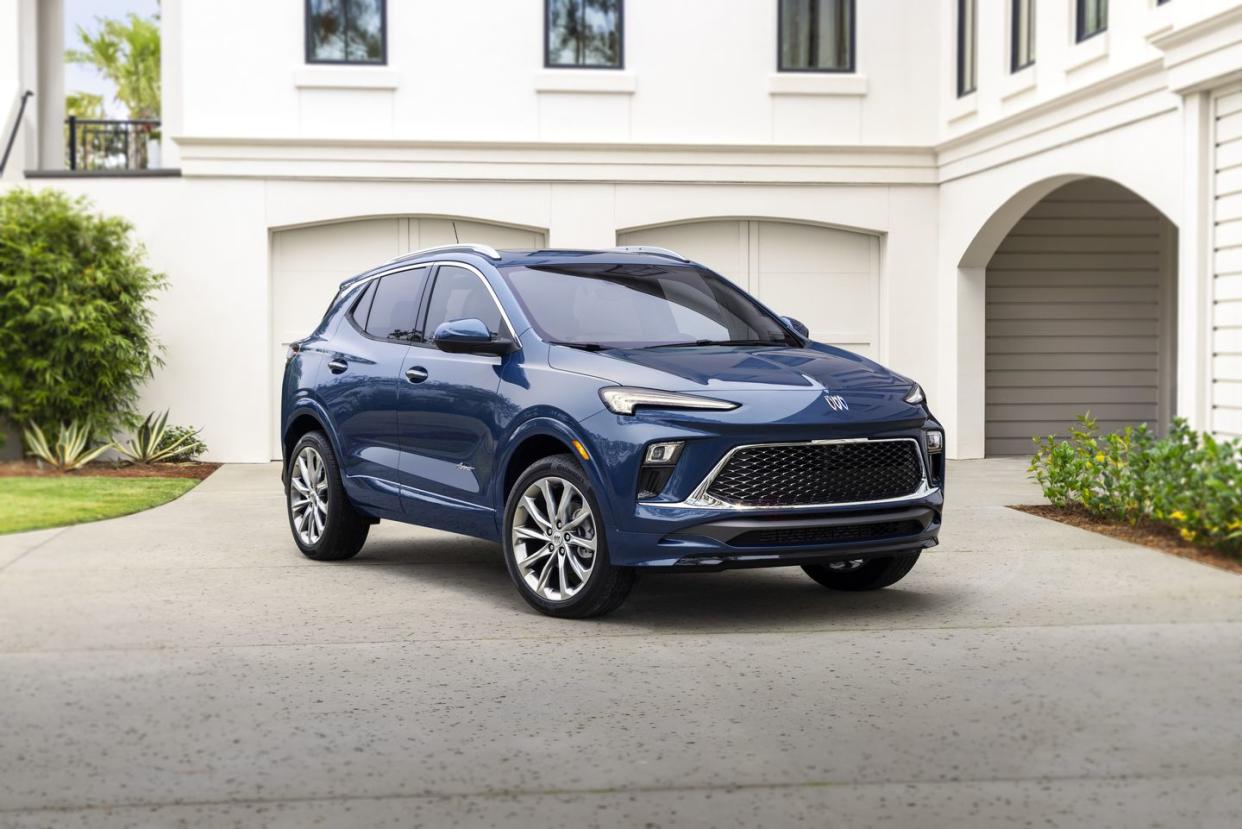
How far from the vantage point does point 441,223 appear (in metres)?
19.2

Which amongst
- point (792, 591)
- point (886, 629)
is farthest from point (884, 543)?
point (792, 591)

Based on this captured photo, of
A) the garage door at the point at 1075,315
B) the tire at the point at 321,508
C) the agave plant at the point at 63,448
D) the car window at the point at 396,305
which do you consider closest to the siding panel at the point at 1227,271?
the car window at the point at 396,305

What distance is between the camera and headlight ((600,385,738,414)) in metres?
7.46

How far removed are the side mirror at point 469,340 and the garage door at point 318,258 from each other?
1077 centimetres

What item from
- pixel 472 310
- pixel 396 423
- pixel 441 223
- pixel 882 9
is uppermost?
pixel 882 9

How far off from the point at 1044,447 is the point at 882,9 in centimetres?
786

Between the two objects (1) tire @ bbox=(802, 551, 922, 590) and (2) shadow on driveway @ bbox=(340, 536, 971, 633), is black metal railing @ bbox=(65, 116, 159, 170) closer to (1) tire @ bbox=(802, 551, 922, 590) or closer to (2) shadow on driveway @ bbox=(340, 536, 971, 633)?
(2) shadow on driveway @ bbox=(340, 536, 971, 633)

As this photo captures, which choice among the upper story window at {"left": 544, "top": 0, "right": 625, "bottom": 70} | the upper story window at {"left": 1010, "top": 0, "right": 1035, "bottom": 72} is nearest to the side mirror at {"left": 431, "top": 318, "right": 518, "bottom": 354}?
the upper story window at {"left": 1010, "top": 0, "right": 1035, "bottom": 72}

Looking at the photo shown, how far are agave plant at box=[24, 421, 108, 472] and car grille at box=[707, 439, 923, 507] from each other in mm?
11651

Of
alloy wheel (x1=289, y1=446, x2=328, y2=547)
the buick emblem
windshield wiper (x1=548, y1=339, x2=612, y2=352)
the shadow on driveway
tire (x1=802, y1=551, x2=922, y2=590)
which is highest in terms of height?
windshield wiper (x1=548, y1=339, x2=612, y2=352)

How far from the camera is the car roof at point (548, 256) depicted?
8.98m

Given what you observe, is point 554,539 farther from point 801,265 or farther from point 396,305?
point 801,265

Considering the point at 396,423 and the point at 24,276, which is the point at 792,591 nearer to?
the point at 396,423

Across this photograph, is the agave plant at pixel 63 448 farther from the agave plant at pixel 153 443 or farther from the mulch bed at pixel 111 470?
the agave plant at pixel 153 443
